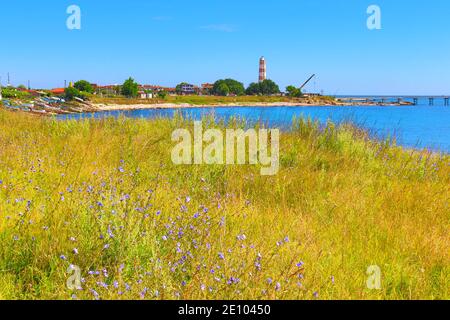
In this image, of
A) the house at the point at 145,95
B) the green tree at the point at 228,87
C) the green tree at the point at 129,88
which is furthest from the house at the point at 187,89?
the green tree at the point at 129,88

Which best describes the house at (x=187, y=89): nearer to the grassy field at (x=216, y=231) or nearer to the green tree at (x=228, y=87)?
the green tree at (x=228, y=87)

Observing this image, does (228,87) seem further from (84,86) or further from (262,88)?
(84,86)

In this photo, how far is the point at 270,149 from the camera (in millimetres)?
6105

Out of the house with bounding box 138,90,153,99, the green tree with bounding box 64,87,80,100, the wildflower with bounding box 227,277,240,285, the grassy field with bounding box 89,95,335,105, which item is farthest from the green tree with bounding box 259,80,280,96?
the wildflower with bounding box 227,277,240,285

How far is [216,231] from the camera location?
9.48 ft

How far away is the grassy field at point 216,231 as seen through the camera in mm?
2129

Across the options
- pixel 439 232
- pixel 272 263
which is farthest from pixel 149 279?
pixel 439 232

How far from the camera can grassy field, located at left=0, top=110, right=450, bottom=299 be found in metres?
2.13

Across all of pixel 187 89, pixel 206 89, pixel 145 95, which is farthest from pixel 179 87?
pixel 145 95

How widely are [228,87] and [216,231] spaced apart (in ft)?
495

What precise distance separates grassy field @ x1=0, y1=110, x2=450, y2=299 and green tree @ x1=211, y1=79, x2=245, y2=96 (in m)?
145

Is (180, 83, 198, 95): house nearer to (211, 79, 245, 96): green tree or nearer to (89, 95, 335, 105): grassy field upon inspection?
(211, 79, 245, 96): green tree
